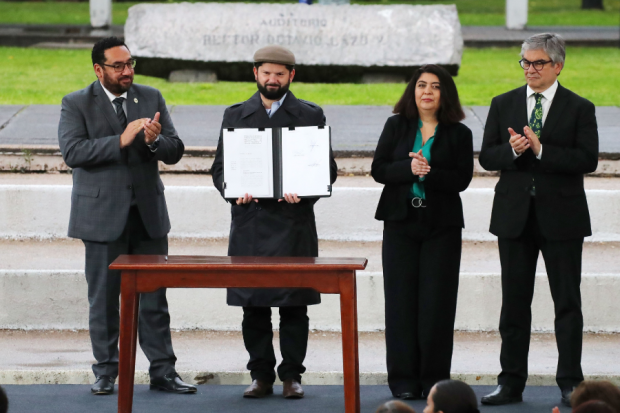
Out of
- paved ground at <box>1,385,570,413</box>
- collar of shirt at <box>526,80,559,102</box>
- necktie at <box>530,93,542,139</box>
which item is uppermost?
collar of shirt at <box>526,80,559,102</box>

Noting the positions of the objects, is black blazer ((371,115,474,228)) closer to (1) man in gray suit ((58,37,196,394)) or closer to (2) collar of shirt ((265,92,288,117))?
(2) collar of shirt ((265,92,288,117))

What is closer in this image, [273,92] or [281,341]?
[273,92]

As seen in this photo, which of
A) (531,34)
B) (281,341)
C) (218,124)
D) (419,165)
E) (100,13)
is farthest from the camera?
(100,13)

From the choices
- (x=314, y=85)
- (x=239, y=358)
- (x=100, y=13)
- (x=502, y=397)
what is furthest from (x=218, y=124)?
(x=100, y=13)

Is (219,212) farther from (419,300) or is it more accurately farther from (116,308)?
(419,300)

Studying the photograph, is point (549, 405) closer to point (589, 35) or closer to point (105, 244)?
point (105, 244)

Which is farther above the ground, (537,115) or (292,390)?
(537,115)

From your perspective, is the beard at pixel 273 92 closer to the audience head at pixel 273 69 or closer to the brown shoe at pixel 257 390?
the audience head at pixel 273 69

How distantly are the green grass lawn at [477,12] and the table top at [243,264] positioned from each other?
1893cm

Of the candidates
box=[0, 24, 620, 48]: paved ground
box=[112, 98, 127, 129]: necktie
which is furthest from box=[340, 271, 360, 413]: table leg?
box=[0, 24, 620, 48]: paved ground

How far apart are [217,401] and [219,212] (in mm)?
2812

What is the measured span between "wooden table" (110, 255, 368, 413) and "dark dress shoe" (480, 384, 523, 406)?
780mm

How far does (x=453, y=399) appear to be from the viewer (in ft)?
12.3

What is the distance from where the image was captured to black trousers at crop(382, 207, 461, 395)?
5.57 meters
